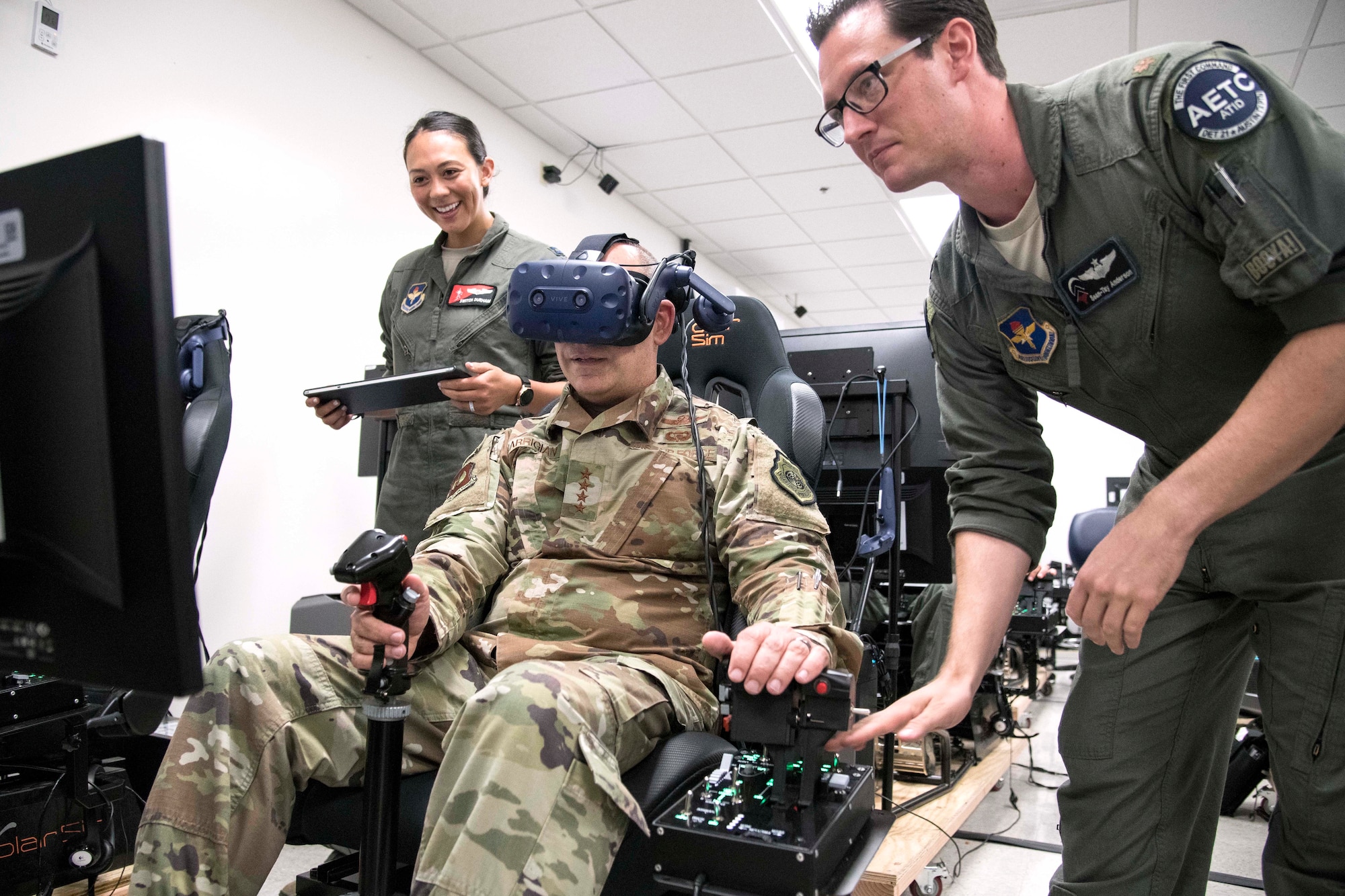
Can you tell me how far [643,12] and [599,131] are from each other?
1200mm

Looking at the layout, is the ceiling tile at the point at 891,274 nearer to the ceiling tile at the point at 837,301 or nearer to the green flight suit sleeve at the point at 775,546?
the ceiling tile at the point at 837,301

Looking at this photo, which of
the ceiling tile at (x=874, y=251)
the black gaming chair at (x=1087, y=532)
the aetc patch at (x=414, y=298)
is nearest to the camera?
the aetc patch at (x=414, y=298)

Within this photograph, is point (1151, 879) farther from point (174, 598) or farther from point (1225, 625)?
point (174, 598)

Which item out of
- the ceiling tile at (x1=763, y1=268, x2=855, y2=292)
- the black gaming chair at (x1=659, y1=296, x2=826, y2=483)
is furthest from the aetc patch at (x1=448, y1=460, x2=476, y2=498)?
the ceiling tile at (x1=763, y1=268, x2=855, y2=292)

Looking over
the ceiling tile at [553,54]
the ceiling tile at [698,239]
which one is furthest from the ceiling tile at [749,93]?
the ceiling tile at [698,239]

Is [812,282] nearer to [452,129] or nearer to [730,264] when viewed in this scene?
[730,264]

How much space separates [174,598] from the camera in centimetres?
52

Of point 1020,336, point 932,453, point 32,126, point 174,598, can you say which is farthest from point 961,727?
point 32,126

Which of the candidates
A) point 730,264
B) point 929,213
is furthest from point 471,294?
point 730,264

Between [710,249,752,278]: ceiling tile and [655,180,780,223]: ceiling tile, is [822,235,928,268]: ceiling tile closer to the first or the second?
[710,249,752,278]: ceiling tile

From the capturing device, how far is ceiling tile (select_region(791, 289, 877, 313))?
7859mm

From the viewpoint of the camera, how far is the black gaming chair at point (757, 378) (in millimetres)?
1812

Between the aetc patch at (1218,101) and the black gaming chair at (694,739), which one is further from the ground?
the aetc patch at (1218,101)

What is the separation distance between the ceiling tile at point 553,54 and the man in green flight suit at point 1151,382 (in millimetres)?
2893
